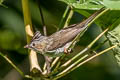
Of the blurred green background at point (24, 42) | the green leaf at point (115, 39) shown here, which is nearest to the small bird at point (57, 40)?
the green leaf at point (115, 39)

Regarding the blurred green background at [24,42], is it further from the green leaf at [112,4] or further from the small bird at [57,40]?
the green leaf at [112,4]

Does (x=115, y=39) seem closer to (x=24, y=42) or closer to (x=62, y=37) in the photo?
(x=62, y=37)

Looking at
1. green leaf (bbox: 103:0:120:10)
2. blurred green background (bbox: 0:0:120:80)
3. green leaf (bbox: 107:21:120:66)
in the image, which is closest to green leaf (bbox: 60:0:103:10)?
green leaf (bbox: 103:0:120:10)

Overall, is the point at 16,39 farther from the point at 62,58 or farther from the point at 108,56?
the point at 62,58

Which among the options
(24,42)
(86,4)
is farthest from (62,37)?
(24,42)

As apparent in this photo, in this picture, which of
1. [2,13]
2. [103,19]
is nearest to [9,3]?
[2,13]

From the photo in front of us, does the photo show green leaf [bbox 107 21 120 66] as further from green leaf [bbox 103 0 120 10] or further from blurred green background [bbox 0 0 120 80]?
blurred green background [bbox 0 0 120 80]
